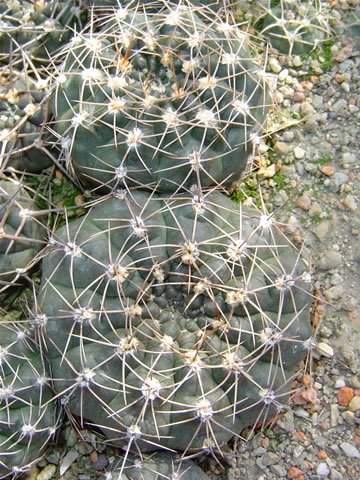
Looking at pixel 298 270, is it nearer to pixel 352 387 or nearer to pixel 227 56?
pixel 352 387

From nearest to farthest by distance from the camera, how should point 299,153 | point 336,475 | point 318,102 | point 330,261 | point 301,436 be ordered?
point 336,475 → point 301,436 → point 330,261 → point 299,153 → point 318,102

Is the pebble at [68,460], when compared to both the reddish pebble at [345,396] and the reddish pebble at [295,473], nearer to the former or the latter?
the reddish pebble at [295,473]

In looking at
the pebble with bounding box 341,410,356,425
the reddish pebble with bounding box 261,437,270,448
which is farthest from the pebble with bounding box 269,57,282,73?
the reddish pebble with bounding box 261,437,270,448

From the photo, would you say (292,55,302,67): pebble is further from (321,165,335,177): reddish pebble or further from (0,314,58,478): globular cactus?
(0,314,58,478): globular cactus

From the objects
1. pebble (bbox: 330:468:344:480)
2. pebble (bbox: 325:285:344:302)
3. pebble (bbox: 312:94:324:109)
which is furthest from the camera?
pebble (bbox: 312:94:324:109)

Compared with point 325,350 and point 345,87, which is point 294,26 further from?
point 325,350

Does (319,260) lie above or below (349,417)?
above

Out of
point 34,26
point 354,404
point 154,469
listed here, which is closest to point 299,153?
point 354,404

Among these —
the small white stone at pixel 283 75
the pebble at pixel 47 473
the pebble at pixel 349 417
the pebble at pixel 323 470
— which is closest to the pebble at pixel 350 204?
the small white stone at pixel 283 75
